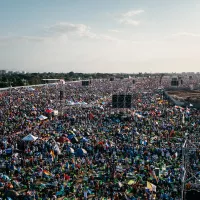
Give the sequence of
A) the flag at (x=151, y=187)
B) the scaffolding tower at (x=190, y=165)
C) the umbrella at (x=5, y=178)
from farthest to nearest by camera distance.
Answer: the umbrella at (x=5, y=178), the flag at (x=151, y=187), the scaffolding tower at (x=190, y=165)

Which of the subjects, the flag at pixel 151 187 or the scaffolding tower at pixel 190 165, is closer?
the scaffolding tower at pixel 190 165

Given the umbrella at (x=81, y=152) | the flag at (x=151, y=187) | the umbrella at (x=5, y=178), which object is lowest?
the flag at (x=151, y=187)

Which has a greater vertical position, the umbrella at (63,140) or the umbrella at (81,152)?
the umbrella at (63,140)

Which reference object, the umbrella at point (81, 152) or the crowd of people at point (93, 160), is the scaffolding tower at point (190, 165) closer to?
the crowd of people at point (93, 160)

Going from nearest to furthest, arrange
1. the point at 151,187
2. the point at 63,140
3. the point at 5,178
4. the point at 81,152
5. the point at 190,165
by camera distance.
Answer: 1. the point at 151,187
2. the point at 5,178
3. the point at 190,165
4. the point at 81,152
5. the point at 63,140

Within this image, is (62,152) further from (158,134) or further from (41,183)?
(158,134)

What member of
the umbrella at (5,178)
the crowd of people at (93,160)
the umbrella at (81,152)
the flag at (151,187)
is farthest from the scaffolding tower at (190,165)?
the umbrella at (5,178)

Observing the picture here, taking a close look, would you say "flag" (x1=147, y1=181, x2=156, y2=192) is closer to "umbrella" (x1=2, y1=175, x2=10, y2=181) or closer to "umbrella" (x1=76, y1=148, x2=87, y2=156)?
"umbrella" (x1=76, y1=148, x2=87, y2=156)

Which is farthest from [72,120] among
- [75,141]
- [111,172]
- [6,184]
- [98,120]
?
[6,184]

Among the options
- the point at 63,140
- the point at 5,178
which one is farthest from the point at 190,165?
the point at 5,178

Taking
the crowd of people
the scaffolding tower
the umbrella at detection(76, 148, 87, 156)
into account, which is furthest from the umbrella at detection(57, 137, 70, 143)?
the scaffolding tower

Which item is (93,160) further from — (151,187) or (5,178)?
(5,178)
